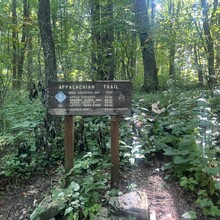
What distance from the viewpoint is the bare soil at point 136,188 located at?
3.35 metres

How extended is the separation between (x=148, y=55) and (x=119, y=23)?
9.11ft

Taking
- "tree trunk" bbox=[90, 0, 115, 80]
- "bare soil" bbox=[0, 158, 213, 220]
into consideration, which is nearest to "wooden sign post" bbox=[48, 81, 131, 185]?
"bare soil" bbox=[0, 158, 213, 220]

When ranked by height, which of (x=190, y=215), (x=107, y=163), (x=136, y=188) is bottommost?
(x=190, y=215)

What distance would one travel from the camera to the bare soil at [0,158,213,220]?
3.35m

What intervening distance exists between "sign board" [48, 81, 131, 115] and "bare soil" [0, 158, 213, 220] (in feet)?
3.81

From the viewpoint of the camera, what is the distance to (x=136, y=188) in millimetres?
3652

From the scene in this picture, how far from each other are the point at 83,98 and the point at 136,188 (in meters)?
1.51

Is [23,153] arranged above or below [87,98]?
below

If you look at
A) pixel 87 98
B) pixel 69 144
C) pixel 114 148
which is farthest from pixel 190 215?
pixel 87 98

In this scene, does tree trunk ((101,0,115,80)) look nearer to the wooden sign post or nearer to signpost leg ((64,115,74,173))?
the wooden sign post

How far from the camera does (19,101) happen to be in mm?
7547

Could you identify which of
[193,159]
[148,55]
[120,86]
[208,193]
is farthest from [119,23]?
[208,193]

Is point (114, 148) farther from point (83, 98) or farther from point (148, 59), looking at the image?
point (148, 59)

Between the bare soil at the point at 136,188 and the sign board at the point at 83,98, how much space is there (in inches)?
45.7
